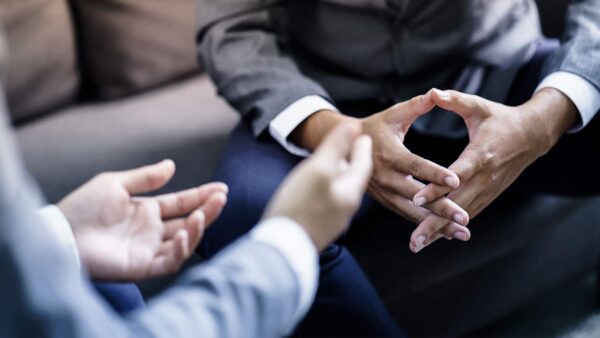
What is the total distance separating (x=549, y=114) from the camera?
2.92 feet

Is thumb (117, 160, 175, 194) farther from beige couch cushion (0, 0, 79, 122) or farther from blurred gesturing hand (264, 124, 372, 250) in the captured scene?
beige couch cushion (0, 0, 79, 122)

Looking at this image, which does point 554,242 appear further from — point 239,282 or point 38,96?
point 38,96

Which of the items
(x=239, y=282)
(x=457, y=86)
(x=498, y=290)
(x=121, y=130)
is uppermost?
(x=239, y=282)

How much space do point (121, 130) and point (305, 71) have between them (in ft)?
1.13

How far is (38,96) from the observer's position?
1289mm

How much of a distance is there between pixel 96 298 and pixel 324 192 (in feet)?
0.58

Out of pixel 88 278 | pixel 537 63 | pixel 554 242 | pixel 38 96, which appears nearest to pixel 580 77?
pixel 537 63

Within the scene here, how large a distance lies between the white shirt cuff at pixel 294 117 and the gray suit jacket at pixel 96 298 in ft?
1.24

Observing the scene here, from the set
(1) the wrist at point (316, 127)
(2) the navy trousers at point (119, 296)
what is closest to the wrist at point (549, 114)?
(1) the wrist at point (316, 127)

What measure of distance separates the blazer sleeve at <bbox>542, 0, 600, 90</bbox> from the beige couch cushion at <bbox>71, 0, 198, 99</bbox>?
0.67m

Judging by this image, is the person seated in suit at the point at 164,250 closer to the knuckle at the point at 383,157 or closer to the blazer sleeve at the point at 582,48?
the knuckle at the point at 383,157

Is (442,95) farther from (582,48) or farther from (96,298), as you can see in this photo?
(96,298)

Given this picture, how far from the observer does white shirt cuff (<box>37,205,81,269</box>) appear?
658mm

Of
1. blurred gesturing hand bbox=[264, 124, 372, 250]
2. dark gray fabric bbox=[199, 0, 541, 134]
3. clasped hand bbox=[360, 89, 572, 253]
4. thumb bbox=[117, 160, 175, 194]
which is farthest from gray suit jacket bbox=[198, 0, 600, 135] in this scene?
blurred gesturing hand bbox=[264, 124, 372, 250]
